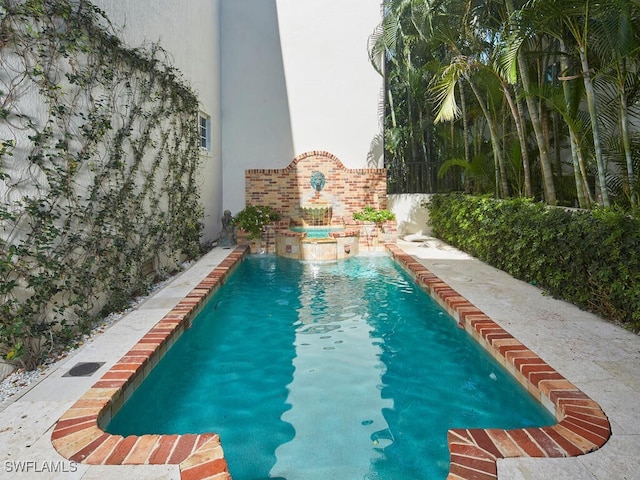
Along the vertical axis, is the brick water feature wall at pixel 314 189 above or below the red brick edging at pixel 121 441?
above

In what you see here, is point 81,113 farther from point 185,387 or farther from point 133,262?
point 185,387

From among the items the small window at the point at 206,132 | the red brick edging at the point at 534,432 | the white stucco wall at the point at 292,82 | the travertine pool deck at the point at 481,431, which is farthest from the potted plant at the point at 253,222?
the red brick edging at the point at 534,432

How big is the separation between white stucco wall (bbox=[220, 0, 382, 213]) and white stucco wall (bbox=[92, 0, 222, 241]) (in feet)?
1.72

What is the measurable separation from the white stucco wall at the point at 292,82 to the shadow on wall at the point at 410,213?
1668 mm

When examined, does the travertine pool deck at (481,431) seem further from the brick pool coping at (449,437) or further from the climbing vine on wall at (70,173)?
the climbing vine on wall at (70,173)

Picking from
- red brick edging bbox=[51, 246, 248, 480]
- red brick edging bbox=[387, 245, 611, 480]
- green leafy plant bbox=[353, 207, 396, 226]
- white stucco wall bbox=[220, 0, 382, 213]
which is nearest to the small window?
white stucco wall bbox=[220, 0, 382, 213]

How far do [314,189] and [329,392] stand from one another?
9074 millimetres

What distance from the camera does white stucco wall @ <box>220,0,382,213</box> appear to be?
1240 centimetres

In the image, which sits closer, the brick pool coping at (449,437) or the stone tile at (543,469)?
the stone tile at (543,469)

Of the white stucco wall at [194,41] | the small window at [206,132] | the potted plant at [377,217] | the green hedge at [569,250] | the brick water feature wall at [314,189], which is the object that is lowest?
the green hedge at [569,250]

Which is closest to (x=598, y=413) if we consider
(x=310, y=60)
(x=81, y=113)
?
(x=81, y=113)

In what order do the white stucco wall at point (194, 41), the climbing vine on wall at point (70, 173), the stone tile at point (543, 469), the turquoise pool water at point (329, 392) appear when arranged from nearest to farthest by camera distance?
the stone tile at point (543, 469)
the turquoise pool water at point (329, 392)
the climbing vine on wall at point (70, 173)
the white stucco wall at point (194, 41)

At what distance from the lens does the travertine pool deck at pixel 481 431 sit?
7.82 ft

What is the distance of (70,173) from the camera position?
450cm
